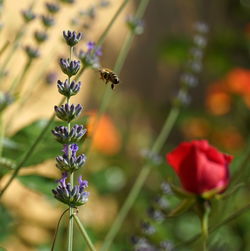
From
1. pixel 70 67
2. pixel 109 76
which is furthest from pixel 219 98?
pixel 70 67

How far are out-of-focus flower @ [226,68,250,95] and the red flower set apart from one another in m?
1.18

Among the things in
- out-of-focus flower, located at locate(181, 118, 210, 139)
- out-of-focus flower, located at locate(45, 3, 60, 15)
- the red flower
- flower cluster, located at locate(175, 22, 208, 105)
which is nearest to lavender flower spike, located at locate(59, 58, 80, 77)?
the red flower

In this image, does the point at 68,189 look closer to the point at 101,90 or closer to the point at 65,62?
the point at 65,62

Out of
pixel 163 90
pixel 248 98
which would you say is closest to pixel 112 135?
pixel 248 98

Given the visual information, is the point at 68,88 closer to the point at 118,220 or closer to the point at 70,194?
the point at 70,194

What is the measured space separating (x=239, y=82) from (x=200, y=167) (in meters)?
1.22

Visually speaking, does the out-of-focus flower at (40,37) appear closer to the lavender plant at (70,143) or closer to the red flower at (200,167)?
the red flower at (200,167)

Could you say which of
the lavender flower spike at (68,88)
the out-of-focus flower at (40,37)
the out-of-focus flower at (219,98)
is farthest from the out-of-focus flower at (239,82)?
the lavender flower spike at (68,88)

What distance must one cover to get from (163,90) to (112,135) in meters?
1.17

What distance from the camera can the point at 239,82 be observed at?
1815 mm

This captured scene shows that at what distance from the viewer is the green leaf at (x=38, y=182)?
683 millimetres

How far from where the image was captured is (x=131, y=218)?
1784 mm

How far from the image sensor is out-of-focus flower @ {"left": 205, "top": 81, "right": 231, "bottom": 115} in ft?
6.44

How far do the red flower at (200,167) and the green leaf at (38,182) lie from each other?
0.45 feet
